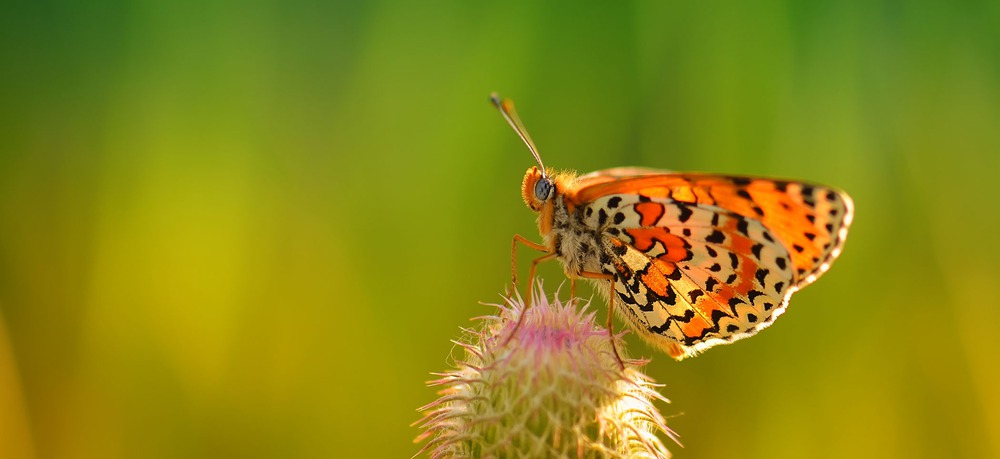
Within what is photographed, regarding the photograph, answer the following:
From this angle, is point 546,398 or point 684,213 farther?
point 684,213

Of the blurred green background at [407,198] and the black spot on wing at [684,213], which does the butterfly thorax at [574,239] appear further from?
the blurred green background at [407,198]

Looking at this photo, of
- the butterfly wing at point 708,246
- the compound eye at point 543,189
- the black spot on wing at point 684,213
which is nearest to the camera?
the butterfly wing at point 708,246

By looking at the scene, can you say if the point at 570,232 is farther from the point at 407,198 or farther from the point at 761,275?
the point at 407,198

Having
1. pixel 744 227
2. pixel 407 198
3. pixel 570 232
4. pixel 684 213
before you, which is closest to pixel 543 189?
pixel 570 232

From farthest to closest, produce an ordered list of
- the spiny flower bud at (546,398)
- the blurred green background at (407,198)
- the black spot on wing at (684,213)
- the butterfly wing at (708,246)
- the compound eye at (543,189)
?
1. the blurred green background at (407,198)
2. the compound eye at (543,189)
3. the black spot on wing at (684,213)
4. the butterfly wing at (708,246)
5. the spiny flower bud at (546,398)

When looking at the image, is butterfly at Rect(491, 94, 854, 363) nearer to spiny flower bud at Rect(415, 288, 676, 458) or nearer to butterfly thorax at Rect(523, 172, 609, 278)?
butterfly thorax at Rect(523, 172, 609, 278)

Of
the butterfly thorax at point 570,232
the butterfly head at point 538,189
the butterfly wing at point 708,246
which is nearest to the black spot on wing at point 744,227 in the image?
the butterfly wing at point 708,246

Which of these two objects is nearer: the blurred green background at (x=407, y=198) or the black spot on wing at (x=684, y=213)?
the black spot on wing at (x=684, y=213)

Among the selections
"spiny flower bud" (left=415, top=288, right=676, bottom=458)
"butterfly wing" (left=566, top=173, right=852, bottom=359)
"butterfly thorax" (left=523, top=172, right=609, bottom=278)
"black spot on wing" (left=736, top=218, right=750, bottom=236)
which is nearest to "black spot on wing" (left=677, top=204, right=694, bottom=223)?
"butterfly wing" (left=566, top=173, right=852, bottom=359)
